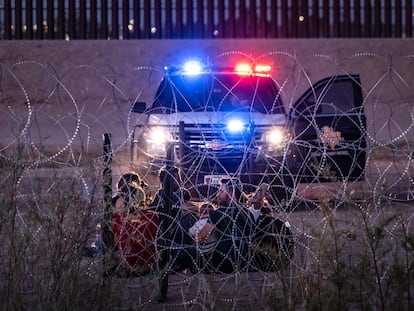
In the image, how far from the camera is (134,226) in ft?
19.6

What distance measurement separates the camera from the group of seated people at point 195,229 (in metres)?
5.70

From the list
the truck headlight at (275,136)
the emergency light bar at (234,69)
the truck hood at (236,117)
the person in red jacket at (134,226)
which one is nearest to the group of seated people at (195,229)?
the person in red jacket at (134,226)

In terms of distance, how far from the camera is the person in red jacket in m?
5.67

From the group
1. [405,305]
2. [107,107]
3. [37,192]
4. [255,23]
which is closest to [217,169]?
[37,192]

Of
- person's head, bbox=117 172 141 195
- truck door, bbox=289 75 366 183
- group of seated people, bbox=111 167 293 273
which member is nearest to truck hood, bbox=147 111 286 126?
truck door, bbox=289 75 366 183

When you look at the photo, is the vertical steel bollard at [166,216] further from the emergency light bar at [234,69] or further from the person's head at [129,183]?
the emergency light bar at [234,69]

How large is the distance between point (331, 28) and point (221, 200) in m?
16.7

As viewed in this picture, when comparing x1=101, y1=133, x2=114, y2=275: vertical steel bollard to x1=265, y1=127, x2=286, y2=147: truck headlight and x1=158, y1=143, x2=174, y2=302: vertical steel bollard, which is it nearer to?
x1=158, y1=143, x2=174, y2=302: vertical steel bollard

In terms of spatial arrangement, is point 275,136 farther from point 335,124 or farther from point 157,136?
point 335,124

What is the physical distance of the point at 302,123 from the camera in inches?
435

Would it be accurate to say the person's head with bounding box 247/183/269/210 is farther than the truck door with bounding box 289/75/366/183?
No

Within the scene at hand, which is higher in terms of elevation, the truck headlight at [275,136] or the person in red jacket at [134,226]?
the truck headlight at [275,136]

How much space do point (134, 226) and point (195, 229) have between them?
0.63 m

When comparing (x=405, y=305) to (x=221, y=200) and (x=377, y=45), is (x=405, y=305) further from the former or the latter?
(x=377, y=45)
